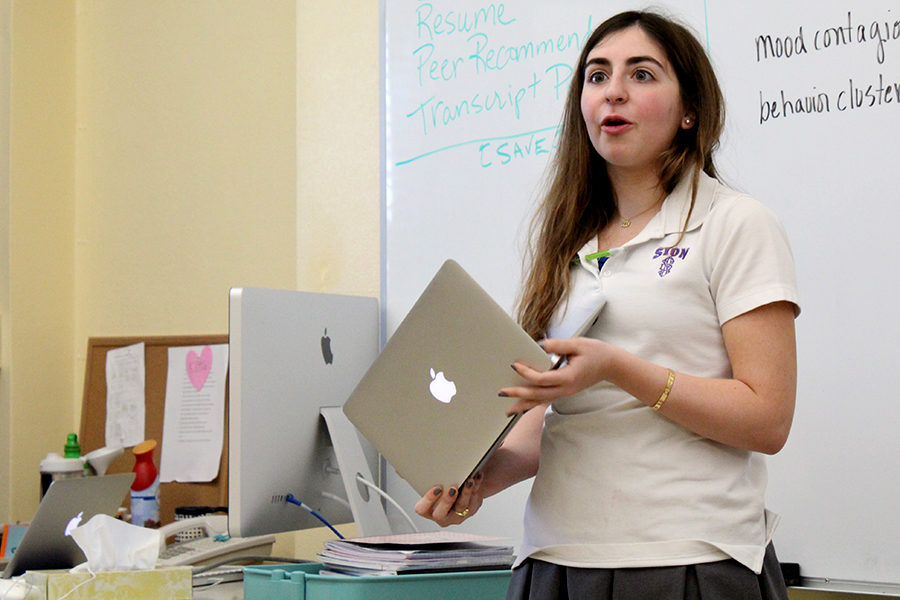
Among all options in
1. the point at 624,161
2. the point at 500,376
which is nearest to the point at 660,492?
the point at 500,376

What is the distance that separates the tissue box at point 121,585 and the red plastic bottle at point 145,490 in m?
1.01

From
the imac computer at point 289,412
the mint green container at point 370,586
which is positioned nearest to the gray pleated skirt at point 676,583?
the mint green container at point 370,586

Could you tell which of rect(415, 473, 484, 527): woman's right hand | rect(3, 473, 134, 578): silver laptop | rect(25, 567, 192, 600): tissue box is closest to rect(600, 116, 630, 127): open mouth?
rect(415, 473, 484, 527): woman's right hand

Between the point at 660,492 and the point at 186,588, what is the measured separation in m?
0.78

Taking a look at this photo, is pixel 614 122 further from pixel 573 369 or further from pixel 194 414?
pixel 194 414

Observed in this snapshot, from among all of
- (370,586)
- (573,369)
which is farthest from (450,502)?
(370,586)

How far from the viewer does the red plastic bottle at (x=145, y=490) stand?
2.45 metres

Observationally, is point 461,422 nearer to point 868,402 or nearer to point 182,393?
point 868,402

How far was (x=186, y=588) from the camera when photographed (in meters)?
1.46

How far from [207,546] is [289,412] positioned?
1.15ft

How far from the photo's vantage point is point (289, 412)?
5.81 ft

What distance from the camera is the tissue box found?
1.44 metres

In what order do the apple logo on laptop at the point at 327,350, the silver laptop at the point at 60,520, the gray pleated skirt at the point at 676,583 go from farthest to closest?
the apple logo on laptop at the point at 327,350 < the silver laptop at the point at 60,520 < the gray pleated skirt at the point at 676,583

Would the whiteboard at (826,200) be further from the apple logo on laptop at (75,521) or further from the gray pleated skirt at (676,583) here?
the apple logo on laptop at (75,521)
